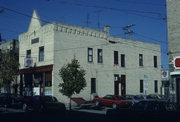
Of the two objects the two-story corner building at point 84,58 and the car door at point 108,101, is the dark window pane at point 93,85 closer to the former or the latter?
the two-story corner building at point 84,58

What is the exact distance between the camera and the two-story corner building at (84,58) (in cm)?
3199

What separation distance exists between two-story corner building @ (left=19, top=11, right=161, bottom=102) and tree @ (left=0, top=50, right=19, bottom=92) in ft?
3.91

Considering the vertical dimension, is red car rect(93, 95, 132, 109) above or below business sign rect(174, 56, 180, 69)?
below

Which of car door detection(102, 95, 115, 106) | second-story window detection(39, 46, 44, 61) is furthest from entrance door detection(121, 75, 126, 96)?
second-story window detection(39, 46, 44, 61)

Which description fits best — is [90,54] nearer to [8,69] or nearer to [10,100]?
[8,69]

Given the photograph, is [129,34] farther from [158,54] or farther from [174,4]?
[174,4]

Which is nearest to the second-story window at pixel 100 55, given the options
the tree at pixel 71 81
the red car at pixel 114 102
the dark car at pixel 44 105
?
the red car at pixel 114 102

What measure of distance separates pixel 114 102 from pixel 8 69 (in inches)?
603

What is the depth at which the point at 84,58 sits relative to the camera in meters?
34.0

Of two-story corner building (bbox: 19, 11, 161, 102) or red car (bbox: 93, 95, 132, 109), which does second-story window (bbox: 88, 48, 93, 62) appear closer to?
two-story corner building (bbox: 19, 11, 161, 102)

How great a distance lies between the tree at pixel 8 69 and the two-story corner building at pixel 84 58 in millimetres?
1192

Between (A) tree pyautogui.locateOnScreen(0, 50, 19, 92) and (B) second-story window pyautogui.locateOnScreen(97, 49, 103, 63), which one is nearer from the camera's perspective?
(A) tree pyautogui.locateOnScreen(0, 50, 19, 92)

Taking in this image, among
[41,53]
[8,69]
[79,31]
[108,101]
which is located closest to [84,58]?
[79,31]

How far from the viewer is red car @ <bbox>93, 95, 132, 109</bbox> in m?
27.3
